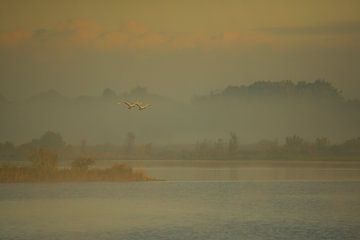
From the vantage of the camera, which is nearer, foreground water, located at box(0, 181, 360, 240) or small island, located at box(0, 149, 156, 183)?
foreground water, located at box(0, 181, 360, 240)

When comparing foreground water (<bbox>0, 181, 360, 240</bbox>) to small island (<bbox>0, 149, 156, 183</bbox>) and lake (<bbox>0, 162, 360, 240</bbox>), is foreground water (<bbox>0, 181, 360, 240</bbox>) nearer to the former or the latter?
lake (<bbox>0, 162, 360, 240</bbox>)

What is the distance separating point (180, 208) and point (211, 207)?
1556 millimetres

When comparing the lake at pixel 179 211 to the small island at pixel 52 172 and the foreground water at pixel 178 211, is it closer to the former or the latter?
the foreground water at pixel 178 211

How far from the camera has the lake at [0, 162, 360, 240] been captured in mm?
25469

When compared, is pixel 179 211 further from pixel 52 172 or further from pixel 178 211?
pixel 52 172

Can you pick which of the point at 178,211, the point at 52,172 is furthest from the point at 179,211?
the point at 52,172

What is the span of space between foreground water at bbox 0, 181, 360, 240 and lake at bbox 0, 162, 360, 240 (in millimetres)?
28

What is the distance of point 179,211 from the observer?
32.2 metres

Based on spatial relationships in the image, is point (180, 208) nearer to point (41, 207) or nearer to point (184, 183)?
point (41, 207)

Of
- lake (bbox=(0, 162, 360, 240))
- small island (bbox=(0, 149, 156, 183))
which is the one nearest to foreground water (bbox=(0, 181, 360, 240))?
lake (bbox=(0, 162, 360, 240))

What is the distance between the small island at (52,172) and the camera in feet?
133

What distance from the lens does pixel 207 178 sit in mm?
57594

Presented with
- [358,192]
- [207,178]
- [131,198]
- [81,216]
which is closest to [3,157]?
[207,178]

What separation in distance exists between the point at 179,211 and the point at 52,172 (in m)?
11.7
